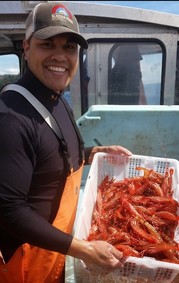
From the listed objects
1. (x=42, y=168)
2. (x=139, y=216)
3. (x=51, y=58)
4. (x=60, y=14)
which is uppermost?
(x=60, y=14)

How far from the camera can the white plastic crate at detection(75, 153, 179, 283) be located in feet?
5.57

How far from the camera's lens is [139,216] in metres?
2.60

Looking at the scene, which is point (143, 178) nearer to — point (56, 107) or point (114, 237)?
point (114, 237)

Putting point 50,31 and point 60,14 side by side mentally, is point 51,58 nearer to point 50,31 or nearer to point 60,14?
point 50,31

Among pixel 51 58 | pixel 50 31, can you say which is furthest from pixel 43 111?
pixel 50 31

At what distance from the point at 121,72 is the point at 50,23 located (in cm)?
305

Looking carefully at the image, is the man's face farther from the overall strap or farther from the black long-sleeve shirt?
the overall strap

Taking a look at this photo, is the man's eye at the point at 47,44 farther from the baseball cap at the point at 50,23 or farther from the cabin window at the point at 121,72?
the cabin window at the point at 121,72

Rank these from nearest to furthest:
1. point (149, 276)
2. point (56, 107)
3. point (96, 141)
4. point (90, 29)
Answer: point (149, 276), point (56, 107), point (96, 141), point (90, 29)

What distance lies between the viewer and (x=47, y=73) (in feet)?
6.10

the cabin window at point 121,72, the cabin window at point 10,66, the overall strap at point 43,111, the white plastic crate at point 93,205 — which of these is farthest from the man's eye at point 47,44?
the cabin window at point 10,66

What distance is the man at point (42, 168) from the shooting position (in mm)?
1555

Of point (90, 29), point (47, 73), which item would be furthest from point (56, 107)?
point (90, 29)

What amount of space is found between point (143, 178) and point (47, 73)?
5.48ft
